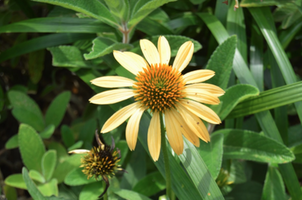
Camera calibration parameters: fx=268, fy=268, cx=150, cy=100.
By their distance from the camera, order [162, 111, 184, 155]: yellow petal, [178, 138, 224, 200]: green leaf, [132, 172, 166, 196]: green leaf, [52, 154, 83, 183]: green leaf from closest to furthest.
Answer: [162, 111, 184, 155]: yellow petal → [178, 138, 224, 200]: green leaf → [132, 172, 166, 196]: green leaf → [52, 154, 83, 183]: green leaf

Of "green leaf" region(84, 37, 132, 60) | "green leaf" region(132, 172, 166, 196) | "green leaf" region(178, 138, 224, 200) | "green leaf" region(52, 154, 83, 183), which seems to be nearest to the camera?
"green leaf" region(178, 138, 224, 200)

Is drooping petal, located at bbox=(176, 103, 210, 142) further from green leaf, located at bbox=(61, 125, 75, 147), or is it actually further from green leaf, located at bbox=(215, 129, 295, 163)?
green leaf, located at bbox=(61, 125, 75, 147)

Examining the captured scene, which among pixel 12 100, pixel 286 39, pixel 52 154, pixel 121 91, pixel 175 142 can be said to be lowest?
pixel 52 154

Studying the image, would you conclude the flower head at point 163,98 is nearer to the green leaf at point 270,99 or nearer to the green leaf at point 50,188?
the green leaf at point 270,99

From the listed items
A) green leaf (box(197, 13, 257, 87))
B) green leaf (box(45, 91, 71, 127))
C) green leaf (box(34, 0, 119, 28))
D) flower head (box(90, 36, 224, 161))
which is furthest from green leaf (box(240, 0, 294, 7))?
green leaf (box(45, 91, 71, 127))

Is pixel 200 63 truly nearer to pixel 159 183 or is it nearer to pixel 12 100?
pixel 159 183

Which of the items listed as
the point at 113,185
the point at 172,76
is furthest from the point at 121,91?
the point at 113,185

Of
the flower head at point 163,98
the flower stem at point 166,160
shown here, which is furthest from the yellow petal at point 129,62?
the flower stem at point 166,160
